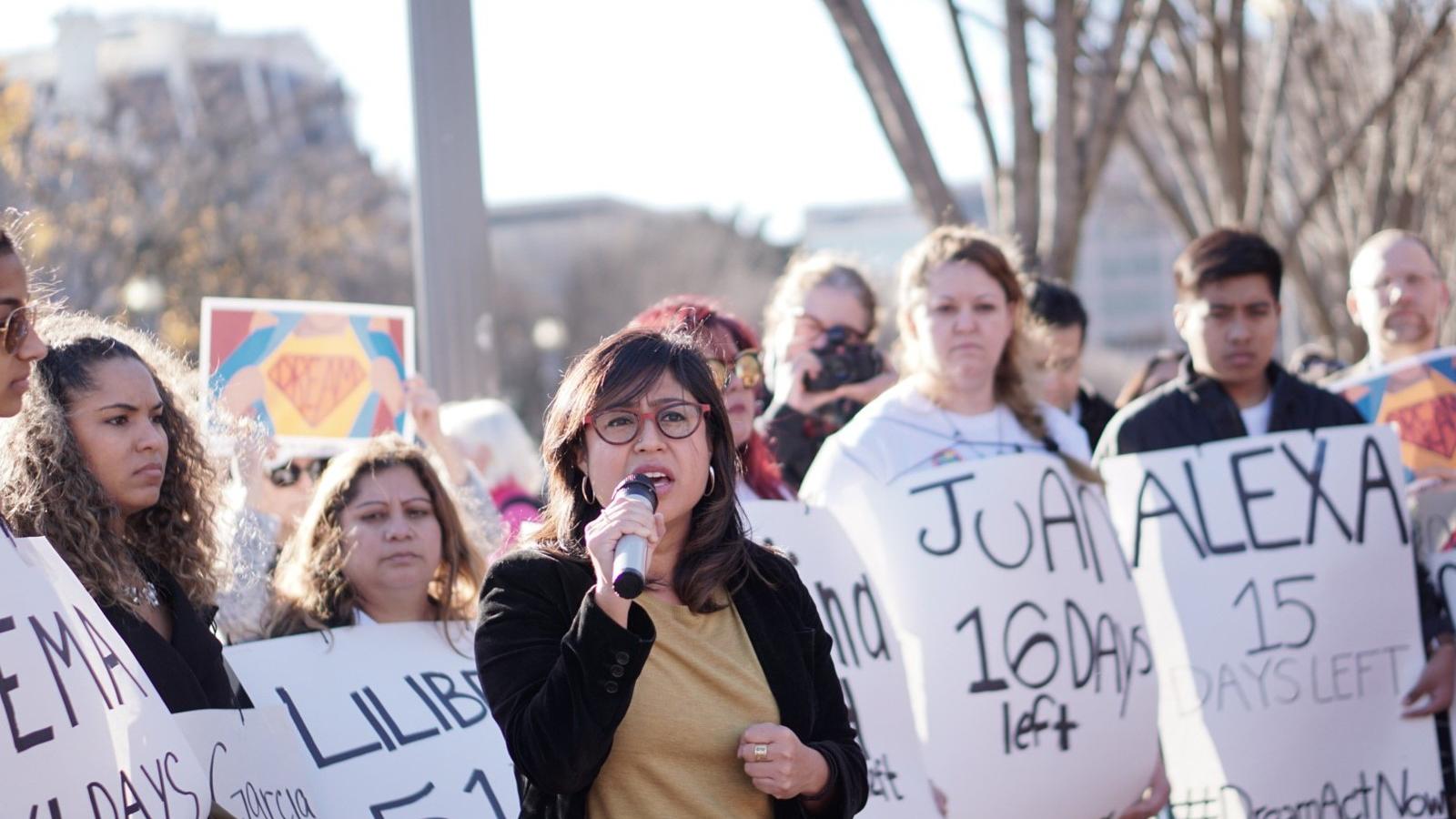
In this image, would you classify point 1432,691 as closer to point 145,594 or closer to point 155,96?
point 145,594

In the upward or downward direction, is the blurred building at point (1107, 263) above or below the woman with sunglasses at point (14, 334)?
above

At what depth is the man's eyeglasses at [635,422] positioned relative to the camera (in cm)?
255

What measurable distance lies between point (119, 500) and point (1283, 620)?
294 centimetres

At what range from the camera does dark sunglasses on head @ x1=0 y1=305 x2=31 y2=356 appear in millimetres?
2746

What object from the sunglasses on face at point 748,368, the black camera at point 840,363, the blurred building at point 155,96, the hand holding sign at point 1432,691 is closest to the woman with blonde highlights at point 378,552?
the sunglasses on face at point 748,368

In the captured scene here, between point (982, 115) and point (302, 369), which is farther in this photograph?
point (982, 115)

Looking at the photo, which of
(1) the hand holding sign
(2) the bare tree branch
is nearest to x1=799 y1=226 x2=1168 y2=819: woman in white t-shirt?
(1) the hand holding sign

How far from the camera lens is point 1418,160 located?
14414mm

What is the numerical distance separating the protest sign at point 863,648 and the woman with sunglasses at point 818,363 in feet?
2.53

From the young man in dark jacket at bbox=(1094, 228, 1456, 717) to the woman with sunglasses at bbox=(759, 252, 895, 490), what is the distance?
0.73m

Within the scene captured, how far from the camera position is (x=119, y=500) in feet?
10.7

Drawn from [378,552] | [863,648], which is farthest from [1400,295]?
[378,552]

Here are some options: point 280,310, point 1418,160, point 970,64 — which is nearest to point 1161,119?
point 1418,160

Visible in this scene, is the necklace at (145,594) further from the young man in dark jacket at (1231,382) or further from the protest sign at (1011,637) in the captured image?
the young man in dark jacket at (1231,382)
